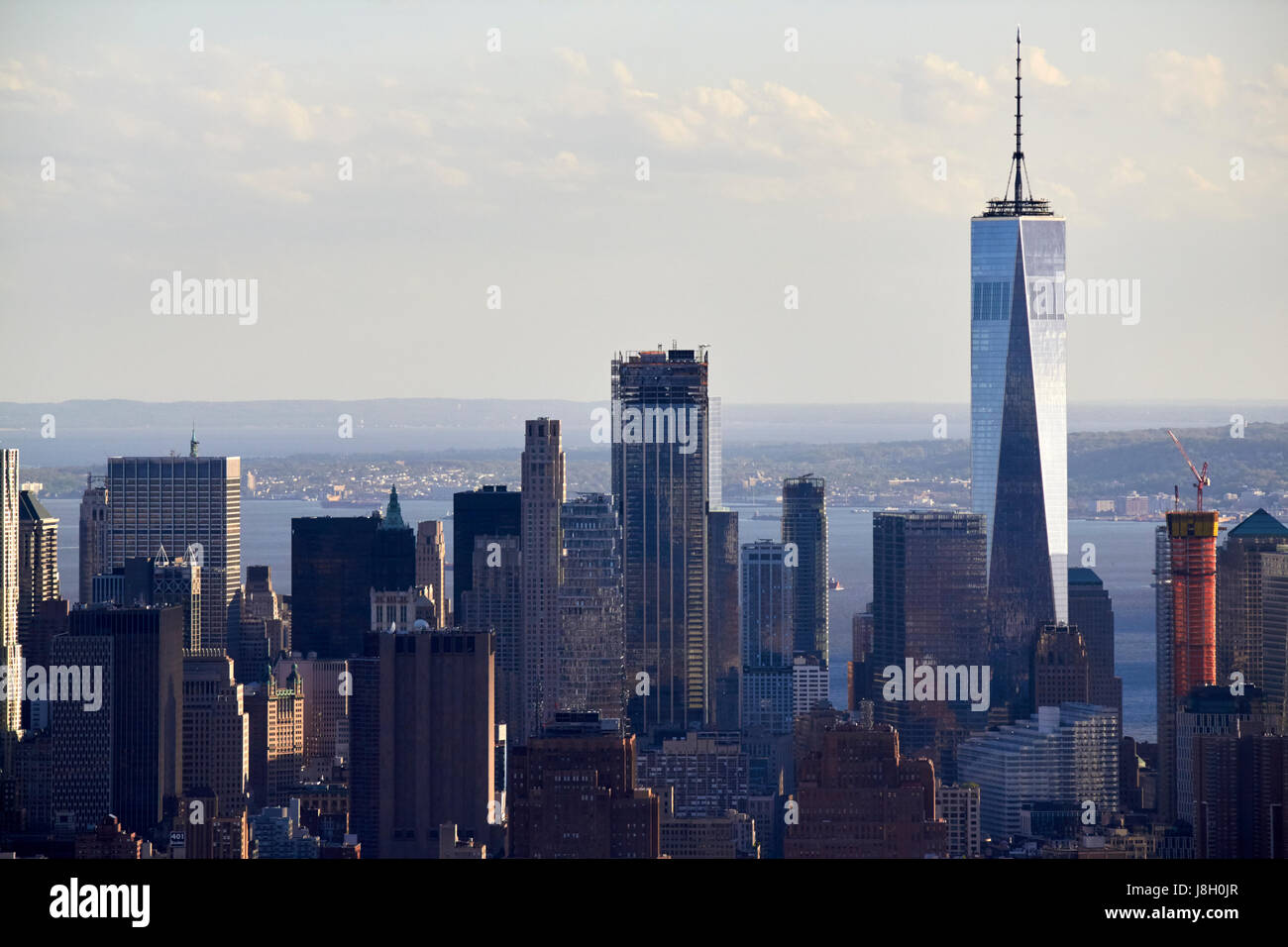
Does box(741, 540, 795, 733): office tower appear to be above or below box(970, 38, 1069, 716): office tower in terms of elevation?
below

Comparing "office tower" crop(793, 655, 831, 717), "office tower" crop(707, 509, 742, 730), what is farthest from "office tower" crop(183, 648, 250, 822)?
"office tower" crop(793, 655, 831, 717)

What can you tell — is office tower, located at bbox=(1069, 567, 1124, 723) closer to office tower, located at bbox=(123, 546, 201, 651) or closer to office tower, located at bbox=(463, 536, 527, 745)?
office tower, located at bbox=(463, 536, 527, 745)

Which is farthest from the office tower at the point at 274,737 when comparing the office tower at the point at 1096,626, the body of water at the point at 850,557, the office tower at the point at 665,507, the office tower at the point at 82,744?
the office tower at the point at 1096,626

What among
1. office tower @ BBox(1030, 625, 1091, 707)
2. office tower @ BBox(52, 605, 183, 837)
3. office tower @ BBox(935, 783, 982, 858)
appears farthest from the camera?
office tower @ BBox(1030, 625, 1091, 707)

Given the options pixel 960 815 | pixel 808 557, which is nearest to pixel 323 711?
pixel 960 815
